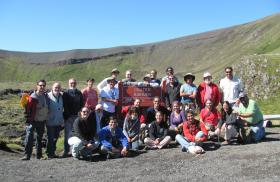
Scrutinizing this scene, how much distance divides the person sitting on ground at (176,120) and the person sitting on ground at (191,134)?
47 cm

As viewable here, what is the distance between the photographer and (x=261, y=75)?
29.6 metres

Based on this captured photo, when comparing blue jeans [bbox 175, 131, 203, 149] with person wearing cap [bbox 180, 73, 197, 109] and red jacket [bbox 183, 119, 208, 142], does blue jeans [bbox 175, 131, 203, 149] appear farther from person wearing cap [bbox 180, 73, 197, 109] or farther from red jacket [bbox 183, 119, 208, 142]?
person wearing cap [bbox 180, 73, 197, 109]

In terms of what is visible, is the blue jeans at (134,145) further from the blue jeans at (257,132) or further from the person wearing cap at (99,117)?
the blue jeans at (257,132)

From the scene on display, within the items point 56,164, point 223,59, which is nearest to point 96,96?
point 56,164

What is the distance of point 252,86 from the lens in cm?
3028

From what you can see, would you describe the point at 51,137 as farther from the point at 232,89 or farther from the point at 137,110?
the point at 232,89

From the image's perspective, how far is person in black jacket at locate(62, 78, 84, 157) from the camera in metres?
15.5

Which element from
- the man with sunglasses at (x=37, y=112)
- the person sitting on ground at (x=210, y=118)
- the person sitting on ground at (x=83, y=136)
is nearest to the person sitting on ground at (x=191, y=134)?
the person sitting on ground at (x=210, y=118)

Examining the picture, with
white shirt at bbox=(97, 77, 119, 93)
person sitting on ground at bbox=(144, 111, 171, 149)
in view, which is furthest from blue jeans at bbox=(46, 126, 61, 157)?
person sitting on ground at bbox=(144, 111, 171, 149)

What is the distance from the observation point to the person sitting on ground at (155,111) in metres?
16.2

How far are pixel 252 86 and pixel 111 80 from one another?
651 inches

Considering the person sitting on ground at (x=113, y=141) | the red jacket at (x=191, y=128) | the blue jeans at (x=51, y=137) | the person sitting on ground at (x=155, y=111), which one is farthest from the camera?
the person sitting on ground at (x=155, y=111)

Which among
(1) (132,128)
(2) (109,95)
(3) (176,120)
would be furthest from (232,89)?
(2) (109,95)

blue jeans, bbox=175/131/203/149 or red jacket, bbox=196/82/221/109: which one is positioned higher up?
red jacket, bbox=196/82/221/109
